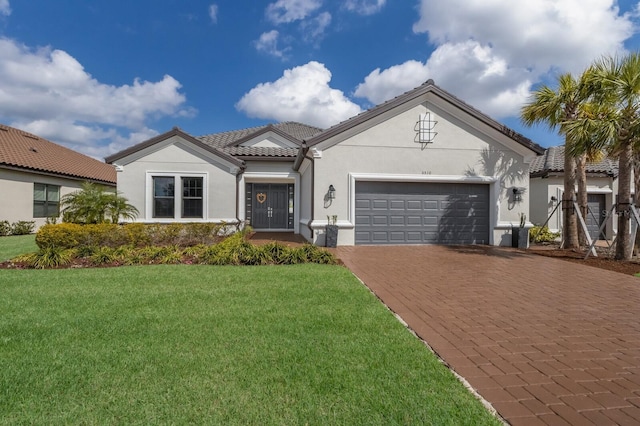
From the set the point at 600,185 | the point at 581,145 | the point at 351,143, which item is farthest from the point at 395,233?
the point at 600,185

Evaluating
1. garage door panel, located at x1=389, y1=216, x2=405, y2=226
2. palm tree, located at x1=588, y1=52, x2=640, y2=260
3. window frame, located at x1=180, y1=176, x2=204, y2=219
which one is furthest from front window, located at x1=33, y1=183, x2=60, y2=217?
palm tree, located at x1=588, y1=52, x2=640, y2=260

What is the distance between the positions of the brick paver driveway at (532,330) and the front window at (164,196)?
916 cm

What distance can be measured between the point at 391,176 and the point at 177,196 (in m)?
9.11

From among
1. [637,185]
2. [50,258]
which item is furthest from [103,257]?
[637,185]

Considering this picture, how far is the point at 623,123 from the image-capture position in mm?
9641

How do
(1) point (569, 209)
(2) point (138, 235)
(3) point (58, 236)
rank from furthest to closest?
(1) point (569, 209)
(2) point (138, 235)
(3) point (58, 236)

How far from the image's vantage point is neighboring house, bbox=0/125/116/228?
16.0 m

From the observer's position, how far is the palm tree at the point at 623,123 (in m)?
9.20

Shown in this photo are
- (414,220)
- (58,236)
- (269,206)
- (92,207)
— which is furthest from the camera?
(269,206)

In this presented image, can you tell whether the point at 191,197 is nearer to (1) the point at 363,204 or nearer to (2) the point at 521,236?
(1) the point at 363,204

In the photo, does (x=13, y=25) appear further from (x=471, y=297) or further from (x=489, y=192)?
Result: (x=489, y=192)

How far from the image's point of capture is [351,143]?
12094 millimetres

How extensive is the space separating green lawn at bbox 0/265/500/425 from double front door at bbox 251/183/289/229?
455 inches

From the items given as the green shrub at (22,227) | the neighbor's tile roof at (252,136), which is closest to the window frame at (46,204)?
the green shrub at (22,227)
